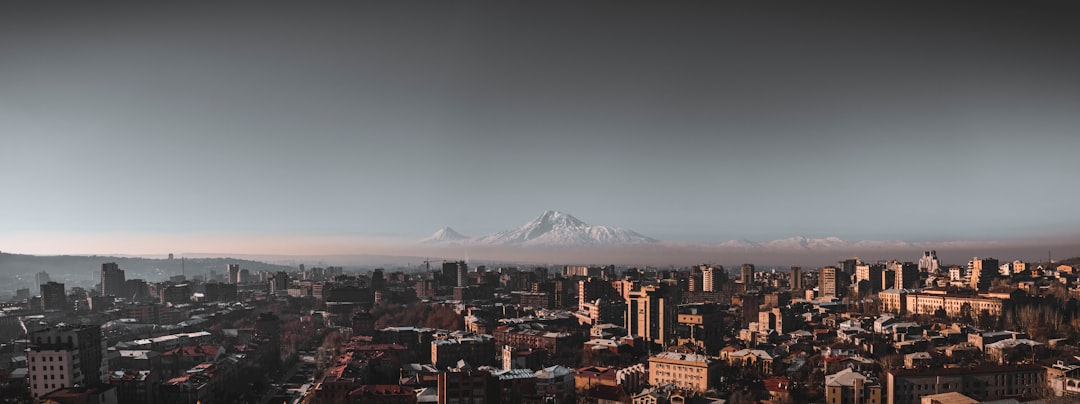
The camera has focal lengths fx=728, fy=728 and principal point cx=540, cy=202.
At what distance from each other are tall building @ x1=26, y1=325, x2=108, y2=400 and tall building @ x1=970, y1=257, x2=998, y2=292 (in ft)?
50.7

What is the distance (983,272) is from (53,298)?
832 inches

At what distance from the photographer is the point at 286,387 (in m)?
8.41

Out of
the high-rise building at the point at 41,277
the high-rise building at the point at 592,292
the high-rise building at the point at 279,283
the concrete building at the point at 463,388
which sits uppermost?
the concrete building at the point at 463,388

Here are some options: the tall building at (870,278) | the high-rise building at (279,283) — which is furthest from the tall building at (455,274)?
the tall building at (870,278)

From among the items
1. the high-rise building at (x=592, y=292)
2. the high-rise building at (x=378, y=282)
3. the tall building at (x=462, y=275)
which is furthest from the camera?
the tall building at (x=462, y=275)

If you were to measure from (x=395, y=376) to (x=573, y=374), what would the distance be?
2.26 m

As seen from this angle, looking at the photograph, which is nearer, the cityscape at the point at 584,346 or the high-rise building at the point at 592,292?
the cityscape at the point at 584,346

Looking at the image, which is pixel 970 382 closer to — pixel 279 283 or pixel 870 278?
pixel 870 278

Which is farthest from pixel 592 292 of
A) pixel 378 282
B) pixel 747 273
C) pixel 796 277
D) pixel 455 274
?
pixel 455 274

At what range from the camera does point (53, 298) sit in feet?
56.1

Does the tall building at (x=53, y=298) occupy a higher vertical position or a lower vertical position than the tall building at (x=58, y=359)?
lower

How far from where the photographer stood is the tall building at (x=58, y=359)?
22.2 feet

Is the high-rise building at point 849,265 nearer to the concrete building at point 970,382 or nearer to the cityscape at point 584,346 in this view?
the cityscape at point 584,346

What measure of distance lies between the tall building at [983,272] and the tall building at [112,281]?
22.6m
